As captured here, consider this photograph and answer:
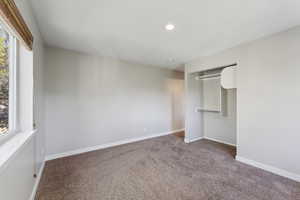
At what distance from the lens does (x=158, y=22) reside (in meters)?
1.95

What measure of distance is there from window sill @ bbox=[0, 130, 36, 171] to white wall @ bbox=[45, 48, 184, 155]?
57.1 inches

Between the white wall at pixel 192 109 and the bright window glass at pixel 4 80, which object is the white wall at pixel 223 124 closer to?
the white wall at pixel 192 109

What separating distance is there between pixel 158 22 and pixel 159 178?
2.52 meters

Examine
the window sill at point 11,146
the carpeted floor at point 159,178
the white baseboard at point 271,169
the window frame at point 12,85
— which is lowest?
the carpeted floor at point 159,178

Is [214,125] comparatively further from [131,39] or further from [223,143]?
[131,39]

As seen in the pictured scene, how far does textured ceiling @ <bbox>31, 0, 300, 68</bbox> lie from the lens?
1599 mm

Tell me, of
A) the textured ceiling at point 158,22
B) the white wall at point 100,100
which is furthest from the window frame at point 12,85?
the white wall at point 100,100

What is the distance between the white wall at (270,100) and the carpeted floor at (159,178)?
36cm

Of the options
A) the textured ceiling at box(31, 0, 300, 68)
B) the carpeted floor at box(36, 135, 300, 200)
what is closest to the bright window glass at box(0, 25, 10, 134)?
the textured ceiling at box(31, 0, 300, 68)

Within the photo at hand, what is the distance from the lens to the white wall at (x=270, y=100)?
208 centimetres

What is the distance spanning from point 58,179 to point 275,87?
13.3 feet

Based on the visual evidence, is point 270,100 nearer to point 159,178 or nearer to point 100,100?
point 159,178

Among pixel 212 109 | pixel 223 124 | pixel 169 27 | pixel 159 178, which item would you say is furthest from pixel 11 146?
pixel 223 124

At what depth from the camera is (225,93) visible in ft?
11.9
